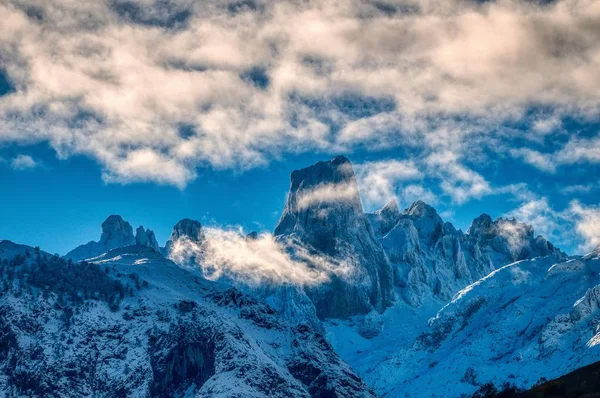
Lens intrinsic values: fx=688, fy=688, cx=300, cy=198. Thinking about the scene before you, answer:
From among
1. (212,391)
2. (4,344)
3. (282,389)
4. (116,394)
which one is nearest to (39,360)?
(4,344)

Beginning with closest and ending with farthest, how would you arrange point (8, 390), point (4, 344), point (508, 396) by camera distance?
point (508, 396)
point (8, 390)
point (4, 344)

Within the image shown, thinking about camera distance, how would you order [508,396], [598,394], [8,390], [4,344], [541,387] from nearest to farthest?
1. [598,394]
2. [541,387]
3. [508,396]
4. [8,390]
5. [4,344]

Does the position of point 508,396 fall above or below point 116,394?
below

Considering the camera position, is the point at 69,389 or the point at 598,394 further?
the point at 69,389

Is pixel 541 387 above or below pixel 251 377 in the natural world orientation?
below

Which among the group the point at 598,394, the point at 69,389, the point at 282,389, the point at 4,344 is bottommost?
the point at 598,394

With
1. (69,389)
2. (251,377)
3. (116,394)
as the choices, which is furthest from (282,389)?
(69,389)

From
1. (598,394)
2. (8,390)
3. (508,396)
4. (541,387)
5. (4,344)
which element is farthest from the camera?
(4,344)

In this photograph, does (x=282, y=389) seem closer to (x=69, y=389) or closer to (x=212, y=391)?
(x=212, y=391)

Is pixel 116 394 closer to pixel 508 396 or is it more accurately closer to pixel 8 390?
pixel 8 390
